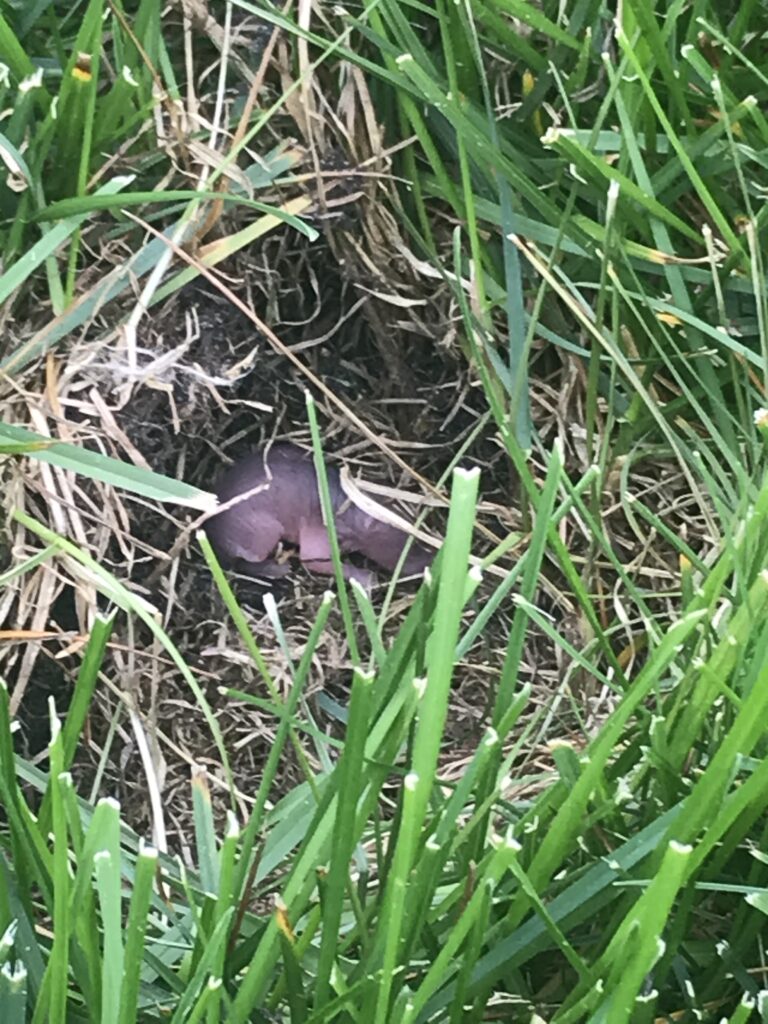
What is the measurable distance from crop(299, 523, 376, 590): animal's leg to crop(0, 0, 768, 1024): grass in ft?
0.16

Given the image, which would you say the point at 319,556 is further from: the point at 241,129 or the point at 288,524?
the point at 241,129

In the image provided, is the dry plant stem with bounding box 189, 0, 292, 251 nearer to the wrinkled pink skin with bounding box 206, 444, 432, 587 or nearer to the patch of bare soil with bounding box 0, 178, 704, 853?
the patch of bare soil with bounding box 0, 178, 704, 853

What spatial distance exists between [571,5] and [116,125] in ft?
1.47

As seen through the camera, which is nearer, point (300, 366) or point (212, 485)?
point (300, 366)

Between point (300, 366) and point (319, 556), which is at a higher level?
point (300, 366)

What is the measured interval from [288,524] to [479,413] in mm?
241

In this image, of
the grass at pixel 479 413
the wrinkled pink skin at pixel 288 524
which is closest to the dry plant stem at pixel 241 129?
the grass at pixel 479 413

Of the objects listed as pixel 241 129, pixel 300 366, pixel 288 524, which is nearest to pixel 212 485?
pixel 288 524

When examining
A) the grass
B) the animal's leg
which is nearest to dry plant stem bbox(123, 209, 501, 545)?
the grass

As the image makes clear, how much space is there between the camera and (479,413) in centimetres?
112

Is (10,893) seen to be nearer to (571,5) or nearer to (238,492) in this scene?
(238,492)

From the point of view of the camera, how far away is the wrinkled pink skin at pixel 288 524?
3.68 ft

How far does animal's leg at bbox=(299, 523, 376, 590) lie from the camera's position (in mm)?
1155

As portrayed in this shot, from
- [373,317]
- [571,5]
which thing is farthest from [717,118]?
[373,317]
